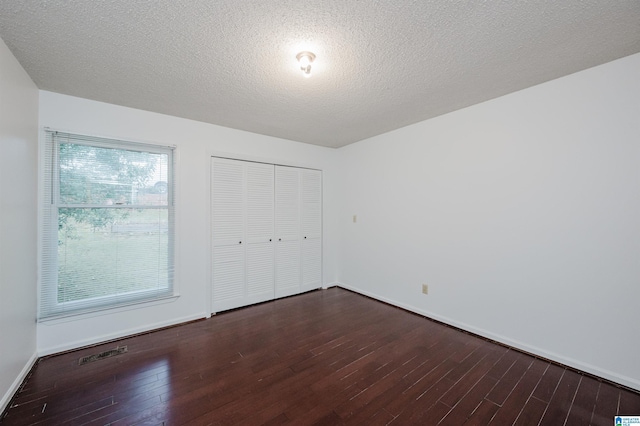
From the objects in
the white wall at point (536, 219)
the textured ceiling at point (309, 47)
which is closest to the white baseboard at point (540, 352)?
the white wall at point (536, 219)

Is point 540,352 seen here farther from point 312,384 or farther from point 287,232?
point 287,232

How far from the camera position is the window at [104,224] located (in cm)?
249

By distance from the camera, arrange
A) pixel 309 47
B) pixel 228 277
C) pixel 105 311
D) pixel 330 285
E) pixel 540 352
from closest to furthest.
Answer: pixel 309 47
pixel 540 352
pixel 105 311
pixel 228 277
pixel 330 285

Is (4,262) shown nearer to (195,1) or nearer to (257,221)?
(195,1)

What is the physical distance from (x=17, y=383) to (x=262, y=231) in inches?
103

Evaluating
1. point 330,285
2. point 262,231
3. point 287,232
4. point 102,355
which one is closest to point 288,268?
point 287,232

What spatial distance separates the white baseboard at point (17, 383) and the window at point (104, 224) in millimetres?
364

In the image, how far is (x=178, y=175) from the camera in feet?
10.3

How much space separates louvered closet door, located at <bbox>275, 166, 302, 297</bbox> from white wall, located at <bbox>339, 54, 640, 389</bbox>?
1569 millimetres

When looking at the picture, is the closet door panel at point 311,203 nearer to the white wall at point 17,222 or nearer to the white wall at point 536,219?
the white wall at point 536,219

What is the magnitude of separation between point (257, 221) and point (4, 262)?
241 cm

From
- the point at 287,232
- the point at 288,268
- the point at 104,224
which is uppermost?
the point at 104,224

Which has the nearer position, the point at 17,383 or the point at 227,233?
the point at 17,383

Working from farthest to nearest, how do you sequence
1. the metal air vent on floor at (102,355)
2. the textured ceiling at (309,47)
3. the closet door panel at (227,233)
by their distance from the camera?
1. the closet door panel at (227,233)
2. the metal air vent on floor at (102,355)
3. the textured ceiling at (309,47)
